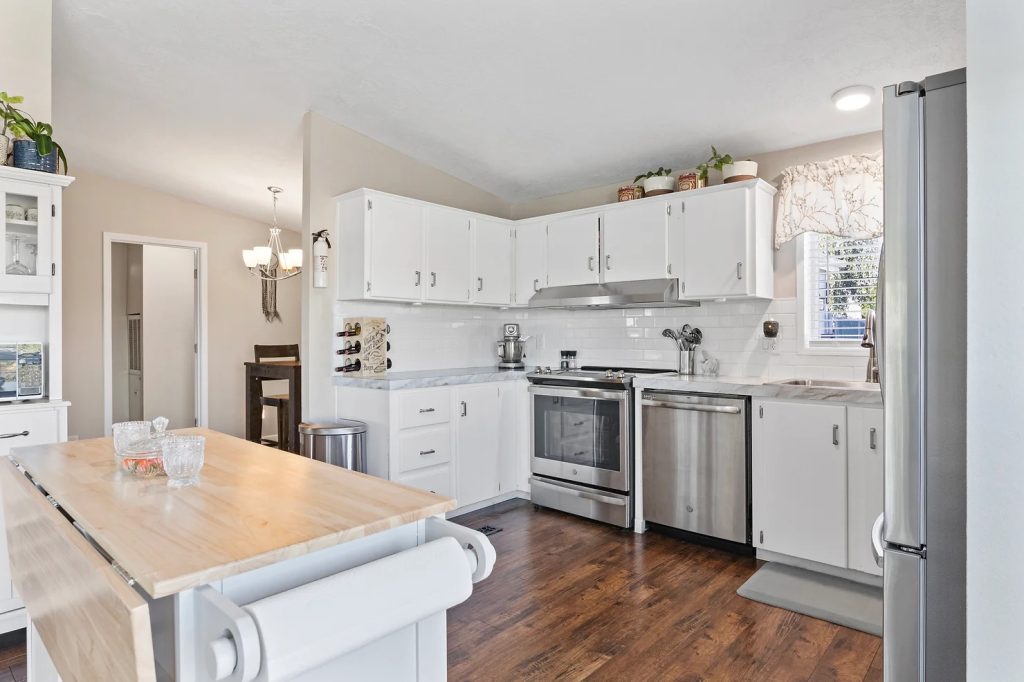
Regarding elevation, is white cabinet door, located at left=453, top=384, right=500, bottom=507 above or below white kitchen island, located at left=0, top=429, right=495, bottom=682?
below

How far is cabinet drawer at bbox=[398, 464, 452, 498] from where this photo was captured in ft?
12.3

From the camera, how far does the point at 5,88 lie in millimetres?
2814

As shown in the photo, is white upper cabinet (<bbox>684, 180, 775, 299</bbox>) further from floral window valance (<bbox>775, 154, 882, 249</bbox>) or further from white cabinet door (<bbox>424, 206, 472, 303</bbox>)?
white cabinet door (<bbox>424, 206, 472, 303</bbox>)

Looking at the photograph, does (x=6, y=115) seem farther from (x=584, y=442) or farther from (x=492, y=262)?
(x=584, y=442)

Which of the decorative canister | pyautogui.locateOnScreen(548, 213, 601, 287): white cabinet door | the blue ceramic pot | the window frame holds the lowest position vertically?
the window frame

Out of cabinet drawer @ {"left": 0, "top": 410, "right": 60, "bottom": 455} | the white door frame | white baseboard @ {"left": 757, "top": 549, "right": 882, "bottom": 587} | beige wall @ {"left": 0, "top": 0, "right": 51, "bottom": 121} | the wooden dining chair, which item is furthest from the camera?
the white door frame

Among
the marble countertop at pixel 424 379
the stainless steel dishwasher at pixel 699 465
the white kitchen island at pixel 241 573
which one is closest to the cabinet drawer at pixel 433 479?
the marble countertop at pixel 424 379

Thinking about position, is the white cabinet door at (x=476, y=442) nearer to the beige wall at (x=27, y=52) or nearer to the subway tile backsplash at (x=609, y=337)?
the subway tile backsplash at (x=609, y=337)

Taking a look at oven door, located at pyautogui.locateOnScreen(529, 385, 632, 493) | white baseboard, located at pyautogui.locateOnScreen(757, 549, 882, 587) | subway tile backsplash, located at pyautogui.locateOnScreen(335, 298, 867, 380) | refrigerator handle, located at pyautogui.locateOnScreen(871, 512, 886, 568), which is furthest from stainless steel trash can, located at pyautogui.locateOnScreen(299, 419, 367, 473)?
refrigerator handle, located at pyautogui.locateOnScreen(871, 512, 886, 568)

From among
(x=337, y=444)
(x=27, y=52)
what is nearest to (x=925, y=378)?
(x=337, y=444)

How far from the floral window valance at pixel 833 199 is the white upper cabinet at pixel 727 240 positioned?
0.11m

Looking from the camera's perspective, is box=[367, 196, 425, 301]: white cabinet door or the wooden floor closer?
the wooden floor

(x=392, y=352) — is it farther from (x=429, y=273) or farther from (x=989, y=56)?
(x=989, y=56)

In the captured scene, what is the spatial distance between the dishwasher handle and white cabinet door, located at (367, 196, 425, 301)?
1.71 meters
